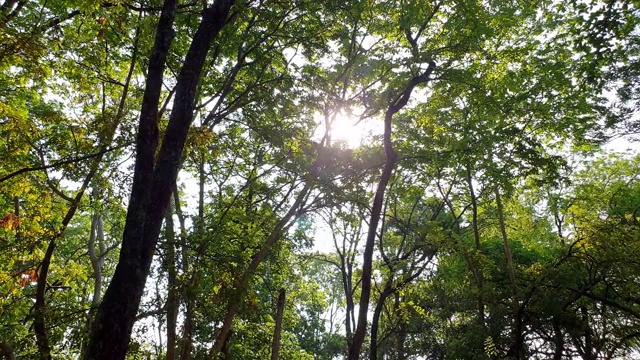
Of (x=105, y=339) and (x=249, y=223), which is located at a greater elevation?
(x=249, y=223)

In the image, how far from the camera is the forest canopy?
636cm

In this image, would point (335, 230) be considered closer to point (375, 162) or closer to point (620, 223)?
point (375, 162)

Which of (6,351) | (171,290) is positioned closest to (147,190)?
(171,290)

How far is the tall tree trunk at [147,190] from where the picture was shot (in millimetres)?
3641

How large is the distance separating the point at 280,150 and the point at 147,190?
6.38 metres

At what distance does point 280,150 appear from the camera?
1042cm

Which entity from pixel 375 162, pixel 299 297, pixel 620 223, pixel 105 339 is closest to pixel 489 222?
pixel 620 223

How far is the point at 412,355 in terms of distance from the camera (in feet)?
62.9

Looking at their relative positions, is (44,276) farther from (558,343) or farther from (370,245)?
(558,343)

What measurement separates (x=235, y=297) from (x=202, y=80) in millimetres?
4568

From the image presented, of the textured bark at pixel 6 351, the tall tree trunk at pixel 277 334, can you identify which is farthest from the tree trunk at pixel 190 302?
the textured bark at pixel 6 351

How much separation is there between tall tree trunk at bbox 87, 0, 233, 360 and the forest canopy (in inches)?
0.9

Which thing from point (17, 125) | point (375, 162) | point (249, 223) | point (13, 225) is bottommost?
point (13, 225)

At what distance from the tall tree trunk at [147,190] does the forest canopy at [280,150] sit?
0.02 meters
